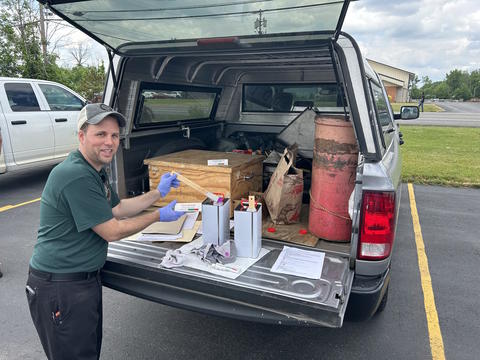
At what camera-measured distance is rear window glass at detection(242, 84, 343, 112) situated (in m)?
4.68

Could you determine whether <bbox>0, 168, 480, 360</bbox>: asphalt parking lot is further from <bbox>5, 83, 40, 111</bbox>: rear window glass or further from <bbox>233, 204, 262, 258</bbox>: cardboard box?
<bbox>5, 83, 40, 111</bbox>: rear window glass

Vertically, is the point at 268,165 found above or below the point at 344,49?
below

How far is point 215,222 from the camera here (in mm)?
2354

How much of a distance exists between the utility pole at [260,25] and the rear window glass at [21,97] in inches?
208

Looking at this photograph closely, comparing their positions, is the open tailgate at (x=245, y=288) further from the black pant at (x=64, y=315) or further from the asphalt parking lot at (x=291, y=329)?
the asphalt parking lot at (x=291, y=329)

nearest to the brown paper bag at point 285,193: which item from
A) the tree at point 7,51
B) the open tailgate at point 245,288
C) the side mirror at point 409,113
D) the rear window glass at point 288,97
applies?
the open tailgate at point 245,288

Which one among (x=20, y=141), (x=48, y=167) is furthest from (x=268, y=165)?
(x=48, y=167)

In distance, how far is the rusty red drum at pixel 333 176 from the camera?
243cm

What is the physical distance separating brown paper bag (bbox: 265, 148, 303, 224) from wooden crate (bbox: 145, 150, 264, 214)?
30 cm

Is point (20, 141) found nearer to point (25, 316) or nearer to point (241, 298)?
point (25, 316)

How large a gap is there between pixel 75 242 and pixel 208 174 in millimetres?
1350

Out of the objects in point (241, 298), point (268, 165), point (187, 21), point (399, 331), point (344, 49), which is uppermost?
point (187, 21)

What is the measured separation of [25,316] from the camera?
287cm

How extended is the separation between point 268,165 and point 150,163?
4.13ft
